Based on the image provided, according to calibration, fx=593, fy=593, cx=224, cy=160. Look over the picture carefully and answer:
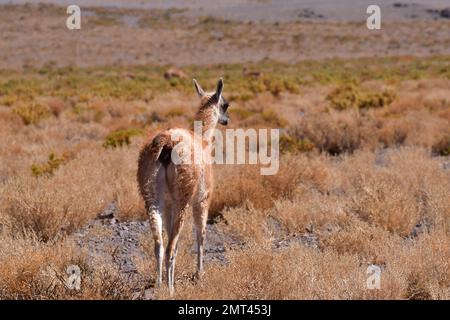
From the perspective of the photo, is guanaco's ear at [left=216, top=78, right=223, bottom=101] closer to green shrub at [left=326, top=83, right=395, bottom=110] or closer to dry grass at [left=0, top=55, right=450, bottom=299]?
dry grass at [left=0, top=55, right=450, bottom=299]

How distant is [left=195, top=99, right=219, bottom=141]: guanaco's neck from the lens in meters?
5.40

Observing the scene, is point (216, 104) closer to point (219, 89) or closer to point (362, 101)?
point (219, 89)

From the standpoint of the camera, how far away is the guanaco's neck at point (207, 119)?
5398mm

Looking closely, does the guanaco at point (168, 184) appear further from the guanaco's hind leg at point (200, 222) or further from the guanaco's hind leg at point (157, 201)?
the guanaco's hind leg at point (200, 222)

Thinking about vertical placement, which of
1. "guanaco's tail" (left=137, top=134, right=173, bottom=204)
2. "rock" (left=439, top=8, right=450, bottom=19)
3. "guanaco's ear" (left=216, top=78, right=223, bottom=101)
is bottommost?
"guanaco's tail" (left=137, top=134, right=173, bottom=204)

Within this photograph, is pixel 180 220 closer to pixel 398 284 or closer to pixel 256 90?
pixel 398 284

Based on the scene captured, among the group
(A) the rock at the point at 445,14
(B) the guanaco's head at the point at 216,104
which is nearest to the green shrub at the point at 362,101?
(B) the guanaco's head at the point at 216,104

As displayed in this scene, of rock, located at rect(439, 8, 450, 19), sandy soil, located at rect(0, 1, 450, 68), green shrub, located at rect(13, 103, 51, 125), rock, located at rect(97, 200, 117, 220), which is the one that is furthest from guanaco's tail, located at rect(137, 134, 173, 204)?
rock, located at rect(439, 8, 450, 19)

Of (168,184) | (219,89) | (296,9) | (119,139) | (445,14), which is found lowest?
(119,139)

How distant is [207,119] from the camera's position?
5.43 metres

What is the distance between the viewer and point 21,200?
664cm

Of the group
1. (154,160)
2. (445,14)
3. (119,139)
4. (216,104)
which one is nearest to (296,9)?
(445,14)
